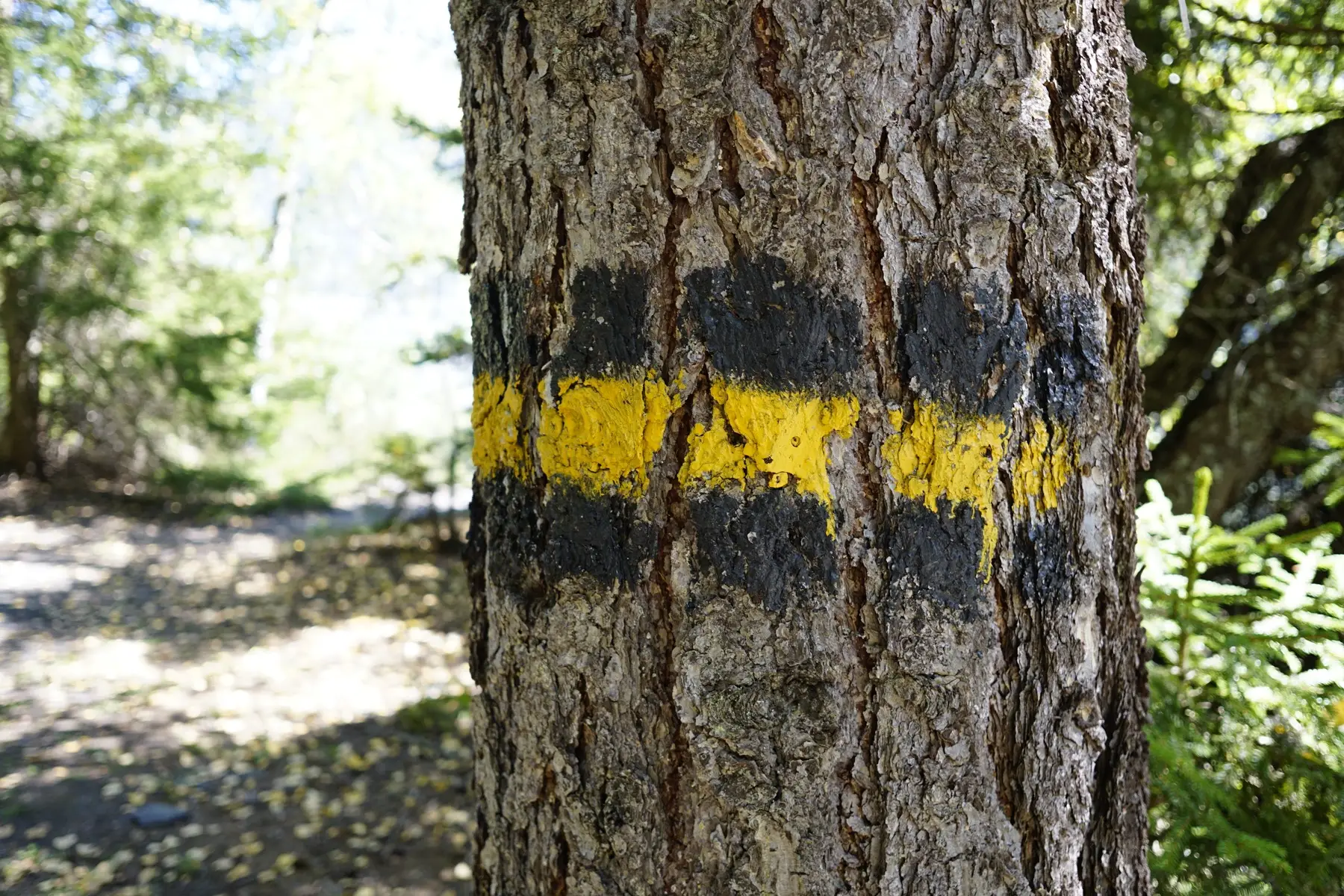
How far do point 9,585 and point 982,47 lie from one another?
29.0 feet

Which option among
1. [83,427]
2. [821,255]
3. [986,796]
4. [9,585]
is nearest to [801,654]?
[986,796]

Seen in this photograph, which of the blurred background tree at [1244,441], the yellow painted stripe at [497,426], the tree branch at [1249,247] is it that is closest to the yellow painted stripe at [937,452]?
the yellow painted stripe at [497,426]

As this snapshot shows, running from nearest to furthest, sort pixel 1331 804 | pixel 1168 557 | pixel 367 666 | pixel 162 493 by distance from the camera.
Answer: pixel 1331 804 < pixel 1168 557 < pixel 367 666 < pixel 162 493

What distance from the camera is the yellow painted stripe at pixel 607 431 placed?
3.28 feet

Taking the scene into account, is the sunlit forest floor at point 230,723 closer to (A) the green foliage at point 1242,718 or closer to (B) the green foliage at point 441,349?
(B) the green foliage at point 441,349

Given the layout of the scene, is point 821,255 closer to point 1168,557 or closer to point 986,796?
point 986,796

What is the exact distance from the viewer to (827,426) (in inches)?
38.1

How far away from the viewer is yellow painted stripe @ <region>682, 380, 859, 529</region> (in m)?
0.97

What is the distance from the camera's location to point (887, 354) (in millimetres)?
967

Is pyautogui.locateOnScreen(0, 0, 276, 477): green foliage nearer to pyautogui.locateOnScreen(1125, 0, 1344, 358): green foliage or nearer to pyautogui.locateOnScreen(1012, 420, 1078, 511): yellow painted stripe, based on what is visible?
pyautogui.locateOnScreen(1125, 0, 1344, 358): green foliage

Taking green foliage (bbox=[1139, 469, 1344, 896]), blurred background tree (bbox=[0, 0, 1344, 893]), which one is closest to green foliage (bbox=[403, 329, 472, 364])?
blurred background tree (bbox=[0, 0, 1344, 893])

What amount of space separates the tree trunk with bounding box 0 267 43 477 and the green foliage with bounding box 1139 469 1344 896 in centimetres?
1270

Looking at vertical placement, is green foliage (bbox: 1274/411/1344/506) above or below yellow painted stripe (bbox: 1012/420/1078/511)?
below

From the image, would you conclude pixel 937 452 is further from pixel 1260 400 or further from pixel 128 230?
pixel 128 230
